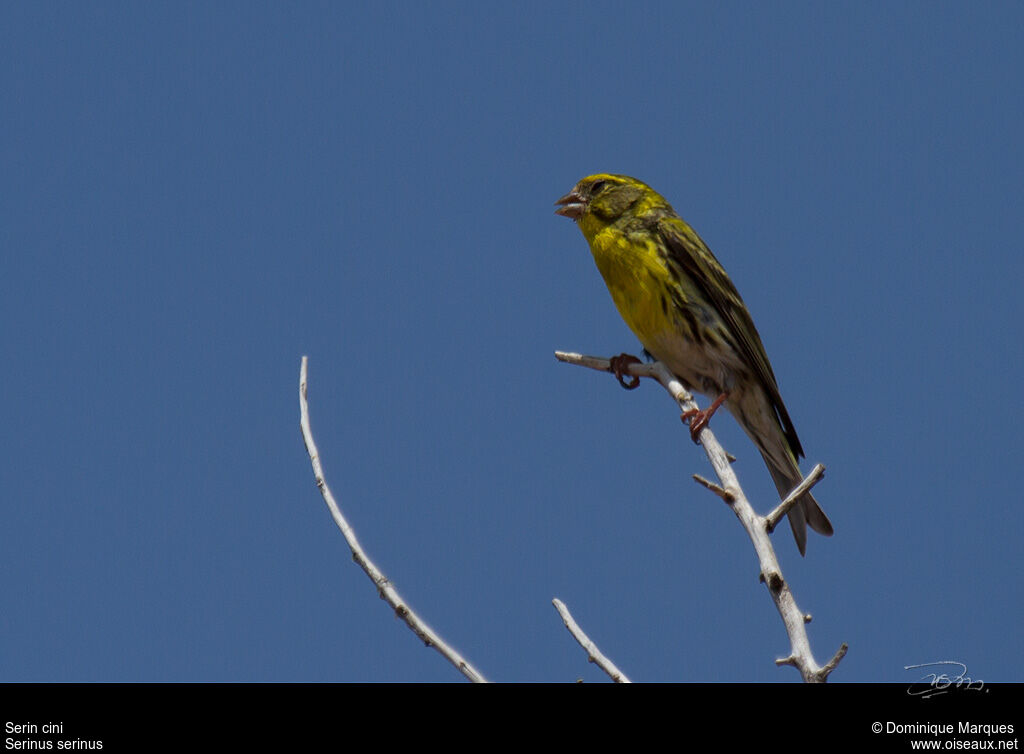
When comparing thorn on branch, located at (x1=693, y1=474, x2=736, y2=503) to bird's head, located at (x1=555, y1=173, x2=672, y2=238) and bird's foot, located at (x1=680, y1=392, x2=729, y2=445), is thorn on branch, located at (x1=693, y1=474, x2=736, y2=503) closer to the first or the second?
bird's foot, located at (x1=680, y1=392, x2=729, y2=445)

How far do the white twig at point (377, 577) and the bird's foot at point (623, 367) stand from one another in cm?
269

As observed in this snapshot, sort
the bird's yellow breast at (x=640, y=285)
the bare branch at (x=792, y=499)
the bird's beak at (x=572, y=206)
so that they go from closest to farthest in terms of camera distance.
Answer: the bare branch at (x=792, y=499), the bird's yellow breast at (x=640, y=285), the bird's beak at (x=572, y=206)

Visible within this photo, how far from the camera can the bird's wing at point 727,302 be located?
726 cm

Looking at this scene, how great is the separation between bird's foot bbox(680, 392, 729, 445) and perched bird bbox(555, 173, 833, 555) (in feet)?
0.19

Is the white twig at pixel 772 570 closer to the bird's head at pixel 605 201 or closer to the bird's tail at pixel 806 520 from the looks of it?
the bird's tail at pixel 806 520

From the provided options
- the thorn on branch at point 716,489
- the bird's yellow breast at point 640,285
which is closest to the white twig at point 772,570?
the thorn on branch at point 716,489

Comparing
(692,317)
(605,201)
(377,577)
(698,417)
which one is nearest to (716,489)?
(377,577)

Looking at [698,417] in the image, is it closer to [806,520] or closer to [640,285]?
[806,520]

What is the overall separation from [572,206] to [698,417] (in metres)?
2.22

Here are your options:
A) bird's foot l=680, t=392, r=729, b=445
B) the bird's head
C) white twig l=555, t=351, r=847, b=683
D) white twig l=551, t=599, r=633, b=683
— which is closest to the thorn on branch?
white twig l=555, t=351, r=847, b=683

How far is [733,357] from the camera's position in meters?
7.21

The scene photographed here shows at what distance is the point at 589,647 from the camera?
393 centimetres
